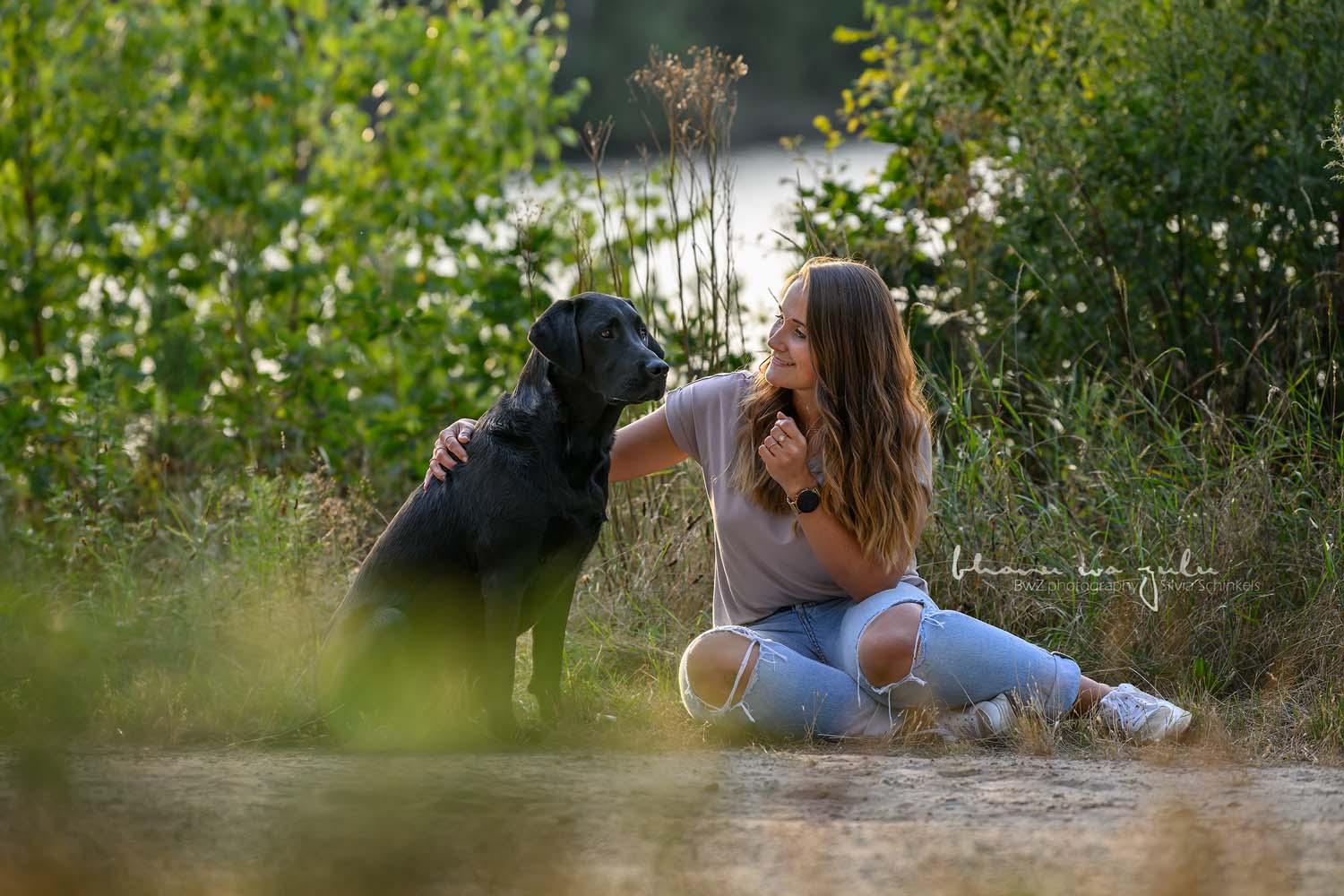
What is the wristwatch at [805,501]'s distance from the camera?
9.86 feet

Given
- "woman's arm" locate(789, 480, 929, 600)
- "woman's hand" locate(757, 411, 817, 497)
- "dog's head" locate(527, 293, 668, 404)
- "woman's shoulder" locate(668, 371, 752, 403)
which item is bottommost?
"woman's arm" locate(789, 480, 929, 600)

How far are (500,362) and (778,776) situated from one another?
11.1 ft

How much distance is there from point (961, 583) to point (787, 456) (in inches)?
42.3

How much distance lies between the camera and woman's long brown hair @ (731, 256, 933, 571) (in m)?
3.08

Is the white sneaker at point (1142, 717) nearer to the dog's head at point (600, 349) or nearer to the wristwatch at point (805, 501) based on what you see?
the wristwatch at point (805, 501)

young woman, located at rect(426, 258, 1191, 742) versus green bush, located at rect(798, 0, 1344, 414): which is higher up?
green bush, located at rect(798, 0, 1344, 414)

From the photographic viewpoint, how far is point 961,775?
2.65 metres

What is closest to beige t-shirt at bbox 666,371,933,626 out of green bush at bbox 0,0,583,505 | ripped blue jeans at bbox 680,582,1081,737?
ripped blue jeans at bbox 680,582,1081,737

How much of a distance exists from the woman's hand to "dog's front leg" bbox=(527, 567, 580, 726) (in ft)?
1.75

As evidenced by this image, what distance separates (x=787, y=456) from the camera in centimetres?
297
